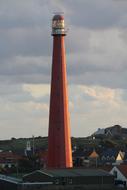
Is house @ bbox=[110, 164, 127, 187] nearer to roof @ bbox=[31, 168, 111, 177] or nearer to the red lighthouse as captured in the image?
roof @ bbox=[31, 168, 111, 177]

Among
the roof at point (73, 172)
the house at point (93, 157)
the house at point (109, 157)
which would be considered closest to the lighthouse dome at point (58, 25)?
the roof at point (73, 172)

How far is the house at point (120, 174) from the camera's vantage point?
3302 inches

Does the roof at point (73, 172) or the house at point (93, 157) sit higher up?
the house at point (93, 157)

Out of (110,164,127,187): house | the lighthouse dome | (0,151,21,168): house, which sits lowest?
(110,164,127,187): house

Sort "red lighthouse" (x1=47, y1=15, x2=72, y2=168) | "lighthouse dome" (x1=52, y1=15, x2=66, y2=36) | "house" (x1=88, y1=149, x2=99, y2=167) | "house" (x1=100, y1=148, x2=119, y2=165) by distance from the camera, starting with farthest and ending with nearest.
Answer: "house" (x1=88, y1=149, x2=99, y2=167)
"house" (x1=100, y1=148, x2=119, y2=165)
"lighthouse dome" (x1=52, y1=15, x2=66, y2=36)
"red lighthouse" (x1=47, y1=15, x2=72, y2=168)

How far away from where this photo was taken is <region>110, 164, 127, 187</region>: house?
275 ft

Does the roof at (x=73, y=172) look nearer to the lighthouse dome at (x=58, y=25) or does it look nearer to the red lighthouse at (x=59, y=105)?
the red lighthouse at (x=59, y=105)

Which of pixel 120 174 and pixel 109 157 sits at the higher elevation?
pixel 109 157

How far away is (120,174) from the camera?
278 feet

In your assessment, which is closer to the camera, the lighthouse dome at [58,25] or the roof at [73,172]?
the roof at [73,172]

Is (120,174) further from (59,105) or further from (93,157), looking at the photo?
(93,157)

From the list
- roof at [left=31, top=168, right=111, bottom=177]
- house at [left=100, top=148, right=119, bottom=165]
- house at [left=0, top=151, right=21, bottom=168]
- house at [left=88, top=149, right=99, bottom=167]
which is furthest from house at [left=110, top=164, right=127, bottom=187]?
house at [left=88, top=149, right=99, bottom=167]

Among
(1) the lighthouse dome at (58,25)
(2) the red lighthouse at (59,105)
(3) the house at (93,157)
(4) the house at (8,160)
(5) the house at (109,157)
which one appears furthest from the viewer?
(3) the house at (93,157)

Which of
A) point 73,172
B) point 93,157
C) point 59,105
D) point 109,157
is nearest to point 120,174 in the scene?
point 73,172
